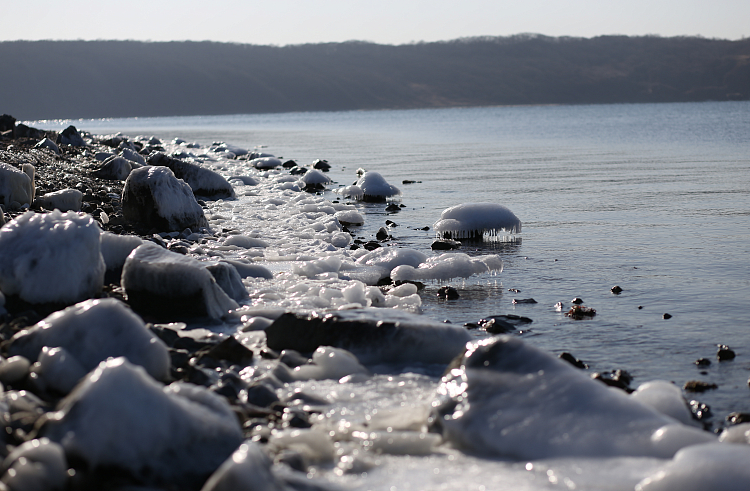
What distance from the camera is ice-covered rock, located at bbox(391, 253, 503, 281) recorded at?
7062 mm

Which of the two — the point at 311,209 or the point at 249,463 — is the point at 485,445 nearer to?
the point at 249,463

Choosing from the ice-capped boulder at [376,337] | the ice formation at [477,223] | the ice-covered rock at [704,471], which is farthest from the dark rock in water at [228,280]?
the ice formation at [477,223]

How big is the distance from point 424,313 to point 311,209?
6860mm

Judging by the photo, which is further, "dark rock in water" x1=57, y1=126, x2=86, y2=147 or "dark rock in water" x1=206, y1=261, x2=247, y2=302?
"dark rock in water" x1=57, y1=126, x2=86, y2=147

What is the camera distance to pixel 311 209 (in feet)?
40.4

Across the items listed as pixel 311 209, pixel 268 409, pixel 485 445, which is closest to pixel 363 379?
pixel 268 409

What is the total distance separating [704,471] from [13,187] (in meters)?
9.11

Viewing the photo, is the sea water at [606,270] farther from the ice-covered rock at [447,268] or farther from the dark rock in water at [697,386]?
the ice-covered rock at [447,268]

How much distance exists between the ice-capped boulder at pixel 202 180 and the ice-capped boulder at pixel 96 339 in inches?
430

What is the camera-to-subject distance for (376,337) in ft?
14.2

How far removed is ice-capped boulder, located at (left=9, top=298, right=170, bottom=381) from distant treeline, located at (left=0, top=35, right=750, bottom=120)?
142 m

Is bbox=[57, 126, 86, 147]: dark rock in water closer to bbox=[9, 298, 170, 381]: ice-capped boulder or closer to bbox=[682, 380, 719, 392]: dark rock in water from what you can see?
bbox=[9, 298, 170, 381]: ice-capped boulder

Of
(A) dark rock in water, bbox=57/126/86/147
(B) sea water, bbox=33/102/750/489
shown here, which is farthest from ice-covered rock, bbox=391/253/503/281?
(A) dark rock in water, bbox=57/126/86/147

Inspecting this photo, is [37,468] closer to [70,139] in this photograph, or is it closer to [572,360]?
[572,360]
